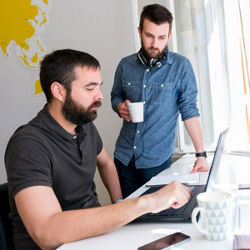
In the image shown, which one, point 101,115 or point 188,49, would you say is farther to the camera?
point 101,115

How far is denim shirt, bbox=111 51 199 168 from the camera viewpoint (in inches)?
Answer: 78.9

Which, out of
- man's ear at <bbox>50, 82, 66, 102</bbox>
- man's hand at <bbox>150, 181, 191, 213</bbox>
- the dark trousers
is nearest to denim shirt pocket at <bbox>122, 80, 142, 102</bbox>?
the dark trousers

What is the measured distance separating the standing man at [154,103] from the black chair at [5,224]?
0.80 meters

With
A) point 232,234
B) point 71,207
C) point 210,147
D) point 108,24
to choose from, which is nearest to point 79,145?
point 71,207

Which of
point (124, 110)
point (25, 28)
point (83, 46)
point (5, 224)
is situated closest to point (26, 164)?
point (5, 224)

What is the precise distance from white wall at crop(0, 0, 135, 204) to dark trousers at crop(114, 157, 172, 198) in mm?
746

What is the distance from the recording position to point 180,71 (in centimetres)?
202

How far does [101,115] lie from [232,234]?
1.93 m

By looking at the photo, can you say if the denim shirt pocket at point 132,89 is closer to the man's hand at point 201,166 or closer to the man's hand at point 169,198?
the man's hand at point 201,166

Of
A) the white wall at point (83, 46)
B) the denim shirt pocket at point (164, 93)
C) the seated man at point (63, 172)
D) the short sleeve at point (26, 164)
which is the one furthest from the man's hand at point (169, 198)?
the white wall at point (83, 46)

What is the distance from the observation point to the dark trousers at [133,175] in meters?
2.03

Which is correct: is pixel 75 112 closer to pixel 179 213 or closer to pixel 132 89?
pixel 179 213

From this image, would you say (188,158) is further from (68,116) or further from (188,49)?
(68,116)

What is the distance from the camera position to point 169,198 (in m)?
1.07
